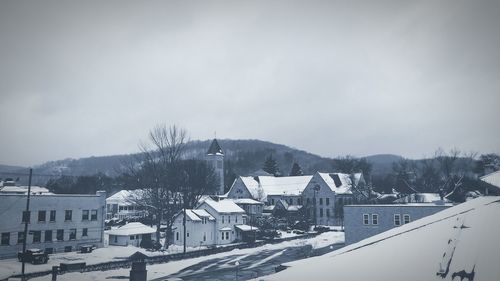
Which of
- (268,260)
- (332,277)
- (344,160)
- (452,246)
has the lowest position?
(268,260)

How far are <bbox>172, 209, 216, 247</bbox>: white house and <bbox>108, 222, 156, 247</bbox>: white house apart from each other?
13.9ft

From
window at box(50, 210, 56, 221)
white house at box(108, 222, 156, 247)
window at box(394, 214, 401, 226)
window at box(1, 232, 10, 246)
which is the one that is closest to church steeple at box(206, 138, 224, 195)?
white house at box(108, 222, 156, 247)

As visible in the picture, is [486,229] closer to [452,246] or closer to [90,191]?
[452,246]

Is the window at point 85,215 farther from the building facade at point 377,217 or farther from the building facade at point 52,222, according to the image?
the building facade at point 377,217

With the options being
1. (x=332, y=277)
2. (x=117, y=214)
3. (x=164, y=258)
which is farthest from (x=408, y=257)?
(x=117, y=214)

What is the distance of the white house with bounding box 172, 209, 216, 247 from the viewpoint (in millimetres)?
51281

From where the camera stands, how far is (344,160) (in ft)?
344

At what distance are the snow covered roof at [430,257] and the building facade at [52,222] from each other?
38.3 m

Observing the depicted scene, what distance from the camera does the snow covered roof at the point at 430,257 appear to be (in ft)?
30.1

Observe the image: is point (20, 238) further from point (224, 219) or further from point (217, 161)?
point (217, 161)

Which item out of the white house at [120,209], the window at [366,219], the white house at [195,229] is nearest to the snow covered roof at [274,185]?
the white house at [120,209]

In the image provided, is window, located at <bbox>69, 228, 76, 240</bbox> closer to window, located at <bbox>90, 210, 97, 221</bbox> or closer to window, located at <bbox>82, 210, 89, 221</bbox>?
window, located at <bbox>82, 210, 89, 221</bbox>

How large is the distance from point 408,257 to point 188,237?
145 feet

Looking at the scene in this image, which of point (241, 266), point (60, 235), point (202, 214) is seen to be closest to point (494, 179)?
point (241, 266)
